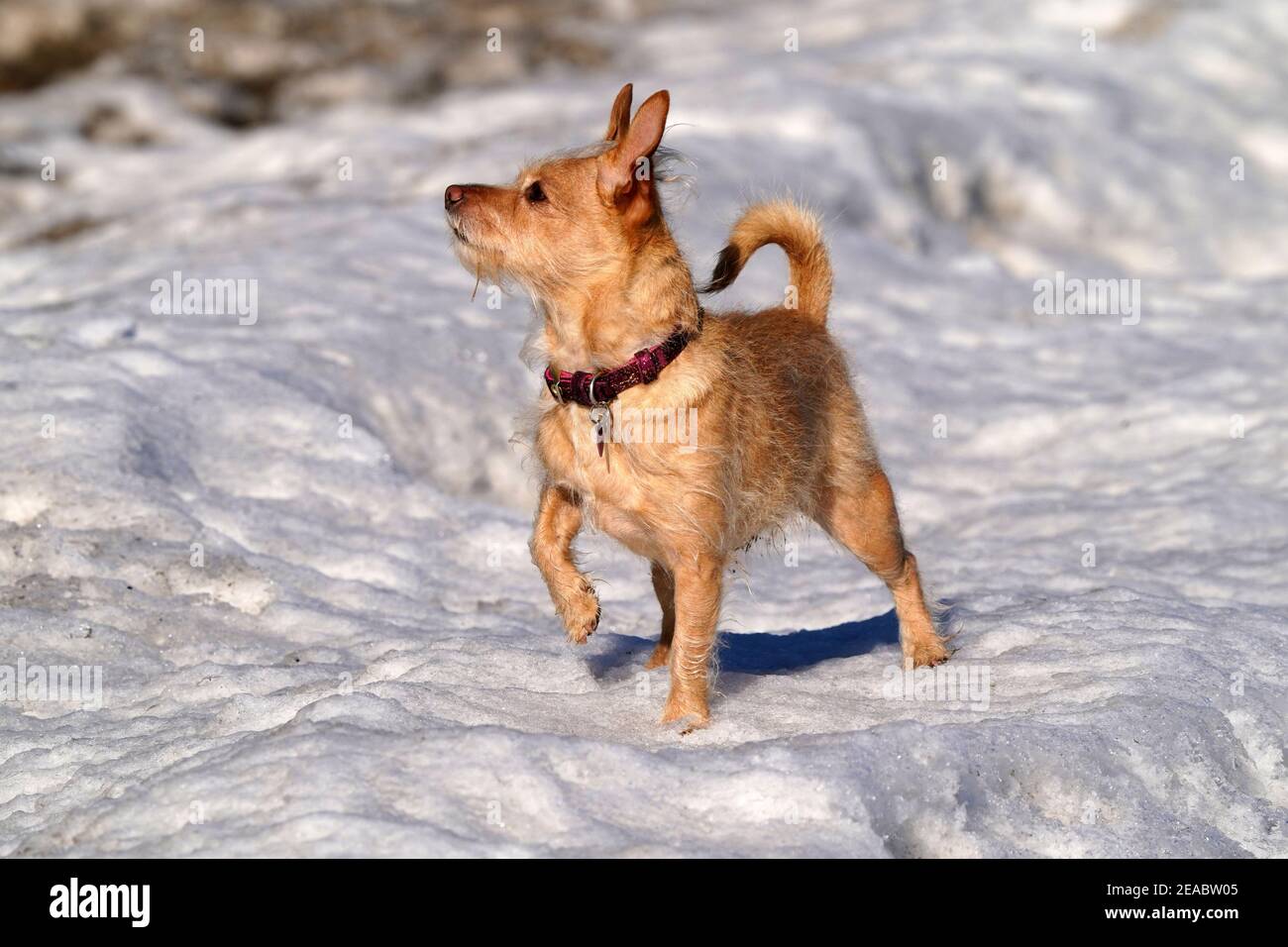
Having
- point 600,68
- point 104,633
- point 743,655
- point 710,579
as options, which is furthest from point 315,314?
point 600,68

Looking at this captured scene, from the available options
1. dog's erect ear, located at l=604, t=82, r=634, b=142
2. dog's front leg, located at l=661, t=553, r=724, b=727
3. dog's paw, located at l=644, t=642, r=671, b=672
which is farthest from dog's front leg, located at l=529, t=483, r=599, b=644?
dog's erect ear, located at l=604, t=82, r=634, b=142

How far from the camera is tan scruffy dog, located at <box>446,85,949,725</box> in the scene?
4.11m

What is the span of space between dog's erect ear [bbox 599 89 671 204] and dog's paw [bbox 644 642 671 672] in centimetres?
157

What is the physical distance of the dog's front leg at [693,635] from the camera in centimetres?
414

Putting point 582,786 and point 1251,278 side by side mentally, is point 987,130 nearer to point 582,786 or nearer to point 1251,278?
point 1251,278

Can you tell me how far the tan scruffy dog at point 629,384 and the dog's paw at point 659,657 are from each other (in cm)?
60

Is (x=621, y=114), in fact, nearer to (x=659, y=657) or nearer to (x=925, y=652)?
(x=659, y=657)

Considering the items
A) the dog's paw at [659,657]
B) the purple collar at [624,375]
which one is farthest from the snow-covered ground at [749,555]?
the purple collar at [624,375]

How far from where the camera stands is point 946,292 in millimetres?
10719

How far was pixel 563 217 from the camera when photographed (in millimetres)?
4176

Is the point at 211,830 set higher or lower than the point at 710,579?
lower

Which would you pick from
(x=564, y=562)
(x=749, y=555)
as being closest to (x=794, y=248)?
(x=564, y=562)

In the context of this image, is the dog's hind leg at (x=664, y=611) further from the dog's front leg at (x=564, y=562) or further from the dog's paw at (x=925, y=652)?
the dog's paw at (x=925, y=652)
